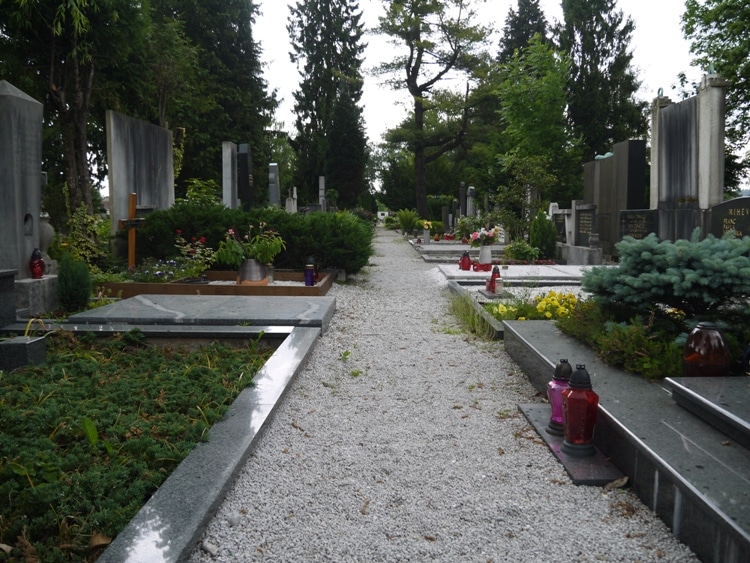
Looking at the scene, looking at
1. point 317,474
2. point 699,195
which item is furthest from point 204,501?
point 699,195

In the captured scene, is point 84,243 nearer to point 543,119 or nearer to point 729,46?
point 543,119

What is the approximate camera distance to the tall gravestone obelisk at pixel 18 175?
6941 mm

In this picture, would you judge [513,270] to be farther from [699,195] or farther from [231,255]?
[231,255]

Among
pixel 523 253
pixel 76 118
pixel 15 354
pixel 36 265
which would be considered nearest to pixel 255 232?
pixel 36 265

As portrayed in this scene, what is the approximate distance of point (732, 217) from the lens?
32.6 feet

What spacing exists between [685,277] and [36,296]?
254 inches

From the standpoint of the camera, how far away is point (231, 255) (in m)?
10.0

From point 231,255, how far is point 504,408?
6.46 metres

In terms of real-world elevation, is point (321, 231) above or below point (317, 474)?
above

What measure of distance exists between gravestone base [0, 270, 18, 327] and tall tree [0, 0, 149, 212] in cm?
595

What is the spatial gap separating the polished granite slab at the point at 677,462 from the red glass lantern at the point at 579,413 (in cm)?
10

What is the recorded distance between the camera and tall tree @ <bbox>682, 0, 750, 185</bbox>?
927 inches

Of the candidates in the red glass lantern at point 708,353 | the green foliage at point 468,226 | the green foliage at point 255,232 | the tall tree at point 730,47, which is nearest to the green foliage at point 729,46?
the tall tree at point 730,47

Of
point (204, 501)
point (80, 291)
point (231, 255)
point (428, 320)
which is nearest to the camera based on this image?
point (204, 501)
